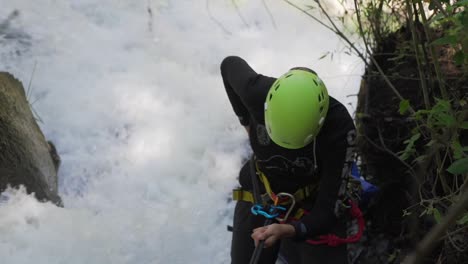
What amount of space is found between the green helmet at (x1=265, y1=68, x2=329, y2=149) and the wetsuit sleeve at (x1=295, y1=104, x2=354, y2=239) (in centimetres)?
10

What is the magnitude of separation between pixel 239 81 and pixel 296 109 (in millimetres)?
547

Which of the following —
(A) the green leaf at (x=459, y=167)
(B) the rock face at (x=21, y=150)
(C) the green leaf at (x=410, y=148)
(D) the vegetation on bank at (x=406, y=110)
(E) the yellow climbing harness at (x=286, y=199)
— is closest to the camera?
(A) the green leaf at (x=459, y=167)

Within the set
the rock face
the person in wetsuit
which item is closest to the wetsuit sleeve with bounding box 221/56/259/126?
the person in wetsuit

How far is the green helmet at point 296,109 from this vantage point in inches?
89.7

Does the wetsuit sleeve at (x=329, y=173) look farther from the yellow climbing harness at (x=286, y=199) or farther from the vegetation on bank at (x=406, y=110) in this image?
the vegetation on bank at (x=406, y=110)

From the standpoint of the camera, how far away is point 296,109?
2.27 meters

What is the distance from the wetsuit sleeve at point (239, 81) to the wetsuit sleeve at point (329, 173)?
0.43 m

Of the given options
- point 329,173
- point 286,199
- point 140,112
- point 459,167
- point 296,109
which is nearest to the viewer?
point 459,167

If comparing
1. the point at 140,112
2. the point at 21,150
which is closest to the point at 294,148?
the point at 21,150

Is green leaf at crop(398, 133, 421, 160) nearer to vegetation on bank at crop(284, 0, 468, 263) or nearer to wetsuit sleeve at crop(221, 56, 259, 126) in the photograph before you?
vegetation on bank at crop(284, 0, 468, 263)

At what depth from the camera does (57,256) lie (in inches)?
149

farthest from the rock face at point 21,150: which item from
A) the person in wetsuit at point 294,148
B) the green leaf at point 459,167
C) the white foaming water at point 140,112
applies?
the green leaf at point 459,167

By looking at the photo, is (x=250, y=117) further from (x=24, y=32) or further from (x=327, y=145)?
(x=24, y=32)

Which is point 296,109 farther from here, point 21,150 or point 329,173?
point 21,150
